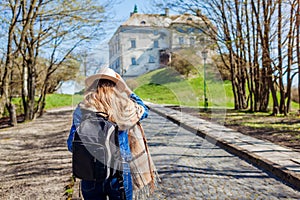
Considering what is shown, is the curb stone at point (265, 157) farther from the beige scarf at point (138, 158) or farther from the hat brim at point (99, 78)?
the hat brim at point (99, 78)

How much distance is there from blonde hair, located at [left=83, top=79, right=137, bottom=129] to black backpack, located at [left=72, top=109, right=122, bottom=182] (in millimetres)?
60

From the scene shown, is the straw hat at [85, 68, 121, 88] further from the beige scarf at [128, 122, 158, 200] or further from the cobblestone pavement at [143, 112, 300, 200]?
the cobblestone pavement at [143, 112, 300, 200]

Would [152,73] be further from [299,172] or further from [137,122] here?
[299,172]

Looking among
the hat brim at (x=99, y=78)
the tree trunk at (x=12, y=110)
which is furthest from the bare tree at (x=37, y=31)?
the hat brim at (x=99, y=78)

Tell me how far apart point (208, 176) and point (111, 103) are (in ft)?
12.4

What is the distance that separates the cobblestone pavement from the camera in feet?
16.1

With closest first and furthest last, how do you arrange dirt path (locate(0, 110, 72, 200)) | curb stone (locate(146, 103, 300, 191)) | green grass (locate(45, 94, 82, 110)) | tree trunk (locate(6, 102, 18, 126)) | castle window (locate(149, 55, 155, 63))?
1. dirt path (locate(0, 110, 72, 200))
2. castle window (locate(149, 55, 155, 63))
3. curb stone (locate(146, 103, 300, 191))
4. tree trunk (locate(6, 102, 18, 126))
5. green grass (locate(45, 94, 82, 110))

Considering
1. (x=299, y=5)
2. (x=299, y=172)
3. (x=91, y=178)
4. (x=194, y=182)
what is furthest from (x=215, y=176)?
(x=299, y=5)

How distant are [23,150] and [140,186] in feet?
24.8

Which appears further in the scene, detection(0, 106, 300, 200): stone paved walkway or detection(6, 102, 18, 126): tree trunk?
detection(6, 102, 18, 126): tree trunk

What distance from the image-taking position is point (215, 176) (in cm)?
593

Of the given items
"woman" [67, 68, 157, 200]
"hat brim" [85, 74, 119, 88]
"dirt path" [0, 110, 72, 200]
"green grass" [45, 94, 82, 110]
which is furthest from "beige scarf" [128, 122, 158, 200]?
"green grass" [45, 94, 82, 110]

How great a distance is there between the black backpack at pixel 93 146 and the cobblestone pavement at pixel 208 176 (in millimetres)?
2382

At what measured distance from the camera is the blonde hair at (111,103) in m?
2.64
